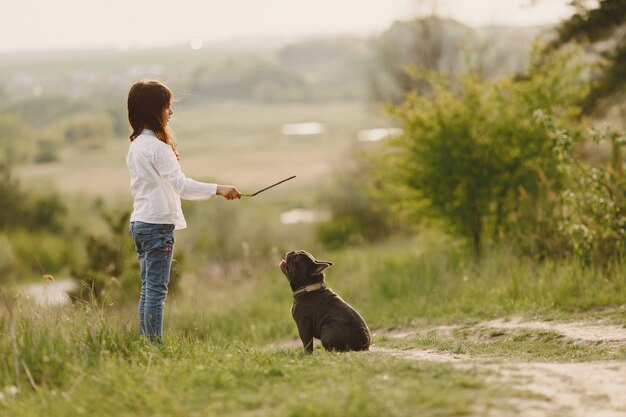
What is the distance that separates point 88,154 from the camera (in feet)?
361

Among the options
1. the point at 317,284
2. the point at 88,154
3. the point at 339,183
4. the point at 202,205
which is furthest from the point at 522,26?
the point at 88,154

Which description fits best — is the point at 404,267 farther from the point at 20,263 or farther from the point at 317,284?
the point at 20,263

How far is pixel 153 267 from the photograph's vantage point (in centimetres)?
694

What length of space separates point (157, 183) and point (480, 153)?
9.25 m

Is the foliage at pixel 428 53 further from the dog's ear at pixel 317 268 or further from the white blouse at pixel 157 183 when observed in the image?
the white blouse at pixel 157 183

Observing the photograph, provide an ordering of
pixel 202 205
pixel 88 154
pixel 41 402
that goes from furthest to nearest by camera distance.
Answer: pixel 88 154
pixel 202 205
pixel 41 402

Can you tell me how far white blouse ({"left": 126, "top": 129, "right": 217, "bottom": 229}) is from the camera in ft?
22.4

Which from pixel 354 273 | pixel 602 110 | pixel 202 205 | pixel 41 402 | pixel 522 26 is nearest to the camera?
pixel 41 402

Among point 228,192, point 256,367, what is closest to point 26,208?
point 228,192

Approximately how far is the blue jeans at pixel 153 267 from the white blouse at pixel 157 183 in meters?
0.08

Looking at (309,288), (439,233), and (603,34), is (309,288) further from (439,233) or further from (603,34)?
(603,34)

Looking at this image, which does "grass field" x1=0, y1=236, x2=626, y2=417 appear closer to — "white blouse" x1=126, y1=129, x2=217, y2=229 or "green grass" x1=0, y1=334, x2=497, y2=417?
"green grass" x1=0, y1=334, x2=497, y2=417

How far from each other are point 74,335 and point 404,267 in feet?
29.3

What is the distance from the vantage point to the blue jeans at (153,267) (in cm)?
689
